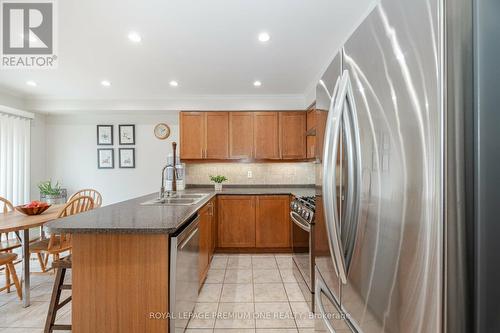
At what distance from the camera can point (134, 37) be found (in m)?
2.34

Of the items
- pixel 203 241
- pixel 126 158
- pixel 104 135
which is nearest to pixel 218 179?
pixel 203 241

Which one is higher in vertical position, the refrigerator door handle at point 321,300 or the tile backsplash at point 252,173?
the tile backsplash at point 252,173

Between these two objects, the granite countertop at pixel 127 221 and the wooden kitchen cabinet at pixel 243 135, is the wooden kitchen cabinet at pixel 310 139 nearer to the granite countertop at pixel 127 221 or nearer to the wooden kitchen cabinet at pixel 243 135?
the wooden kitchen cabinet at pixel 243 135

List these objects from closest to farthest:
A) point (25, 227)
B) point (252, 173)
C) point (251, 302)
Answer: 1. point (25, 227)
2. point (251, 302)
3. point (252, 173)

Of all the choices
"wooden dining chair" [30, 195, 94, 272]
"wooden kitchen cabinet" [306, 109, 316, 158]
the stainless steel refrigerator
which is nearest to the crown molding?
"wooden kitchen cabinet" [306, 109, 316, 158]

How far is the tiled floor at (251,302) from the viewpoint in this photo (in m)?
1.99

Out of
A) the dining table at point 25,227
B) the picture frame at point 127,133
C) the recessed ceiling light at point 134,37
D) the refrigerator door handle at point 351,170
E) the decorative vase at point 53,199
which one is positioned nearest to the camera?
the refrigerator door handle at point 351,170

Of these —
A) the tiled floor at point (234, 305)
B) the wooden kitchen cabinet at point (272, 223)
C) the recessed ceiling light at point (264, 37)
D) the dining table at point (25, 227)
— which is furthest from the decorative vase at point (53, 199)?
the recessed ceiling light at point (264, 37)

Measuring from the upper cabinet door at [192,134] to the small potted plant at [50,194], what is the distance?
247 centimetres

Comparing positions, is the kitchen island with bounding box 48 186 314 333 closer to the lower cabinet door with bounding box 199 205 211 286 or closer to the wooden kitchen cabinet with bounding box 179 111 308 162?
the lower cabinet door with bounding box 199 205 211 286

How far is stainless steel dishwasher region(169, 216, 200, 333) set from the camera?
57.7 inches

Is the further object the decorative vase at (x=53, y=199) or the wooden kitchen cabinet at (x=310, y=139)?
the decorative vase at (x=53, y=199)

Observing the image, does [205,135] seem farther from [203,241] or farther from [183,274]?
[183,274]

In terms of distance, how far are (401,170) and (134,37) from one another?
2.63 metres
